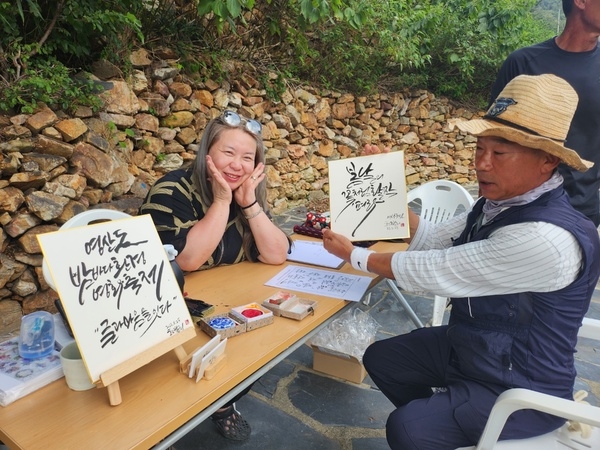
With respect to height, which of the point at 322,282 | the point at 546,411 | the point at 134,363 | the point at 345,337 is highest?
the point at 134,363

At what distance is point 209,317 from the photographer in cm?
151

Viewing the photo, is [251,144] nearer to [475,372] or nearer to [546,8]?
[475,372]

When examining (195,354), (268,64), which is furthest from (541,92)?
(268,64)

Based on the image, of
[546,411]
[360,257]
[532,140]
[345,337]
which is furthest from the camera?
[345,337]

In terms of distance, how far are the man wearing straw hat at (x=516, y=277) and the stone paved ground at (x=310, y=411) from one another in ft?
2.44

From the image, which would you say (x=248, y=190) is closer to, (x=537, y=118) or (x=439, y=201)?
(x=537, y=118)

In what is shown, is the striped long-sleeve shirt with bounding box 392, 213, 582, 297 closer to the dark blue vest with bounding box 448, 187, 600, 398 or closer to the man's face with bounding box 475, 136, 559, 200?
the dark blue vest with bounding box 448, 187, 600, 398

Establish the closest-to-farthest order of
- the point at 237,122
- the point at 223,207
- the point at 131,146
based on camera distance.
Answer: the point at 223,207, the point at 237,122, the point at 131,146

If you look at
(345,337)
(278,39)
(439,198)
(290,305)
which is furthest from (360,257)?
(278,39)

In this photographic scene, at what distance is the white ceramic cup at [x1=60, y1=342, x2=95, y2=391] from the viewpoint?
1114 millimetres

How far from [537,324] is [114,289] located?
51.1 inches

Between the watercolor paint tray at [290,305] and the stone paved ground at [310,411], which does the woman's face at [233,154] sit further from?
the stone paved ground at [310,411]

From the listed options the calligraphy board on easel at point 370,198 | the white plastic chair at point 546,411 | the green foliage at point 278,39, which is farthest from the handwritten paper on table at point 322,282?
the green foliage at point 278,39

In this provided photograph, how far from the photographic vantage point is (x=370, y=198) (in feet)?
6.21
